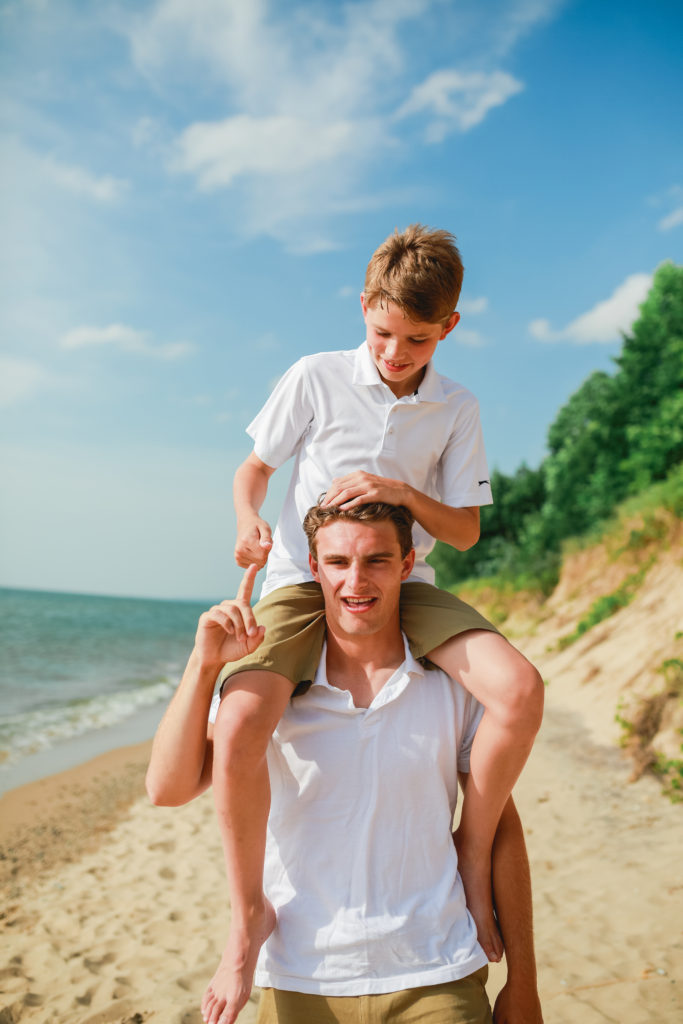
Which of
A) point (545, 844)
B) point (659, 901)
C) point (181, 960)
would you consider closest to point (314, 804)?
point (181, 960)

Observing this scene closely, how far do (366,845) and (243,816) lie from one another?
43 cm

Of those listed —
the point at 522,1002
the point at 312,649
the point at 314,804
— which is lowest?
the point at 522,1002

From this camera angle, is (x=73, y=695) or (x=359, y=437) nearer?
(x=359, y=437)

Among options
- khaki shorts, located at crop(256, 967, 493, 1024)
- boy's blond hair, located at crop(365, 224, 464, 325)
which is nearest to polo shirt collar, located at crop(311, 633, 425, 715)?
khaki shorts, located at crop(256, 967, 493, 1024)

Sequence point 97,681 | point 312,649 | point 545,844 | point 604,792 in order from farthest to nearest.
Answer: point 97,681
point 604,792
point 545,844
point 312,649

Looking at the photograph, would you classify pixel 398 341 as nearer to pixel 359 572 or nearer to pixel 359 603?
pixel 359 572

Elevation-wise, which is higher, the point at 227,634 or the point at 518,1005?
the point at 227,634

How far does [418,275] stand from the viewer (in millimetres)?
3082

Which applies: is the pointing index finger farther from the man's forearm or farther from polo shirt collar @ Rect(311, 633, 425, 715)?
polo shirt collar @ Rect(311, 633, 425, 715)

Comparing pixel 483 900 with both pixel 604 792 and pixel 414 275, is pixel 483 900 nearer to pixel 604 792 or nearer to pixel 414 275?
pixel 414 275

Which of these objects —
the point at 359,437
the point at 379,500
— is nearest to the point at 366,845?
the point at 379,500

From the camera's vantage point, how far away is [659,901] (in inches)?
207

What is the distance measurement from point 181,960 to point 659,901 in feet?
10.5

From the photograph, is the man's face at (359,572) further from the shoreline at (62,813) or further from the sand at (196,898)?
the shoreline at (62,813)
